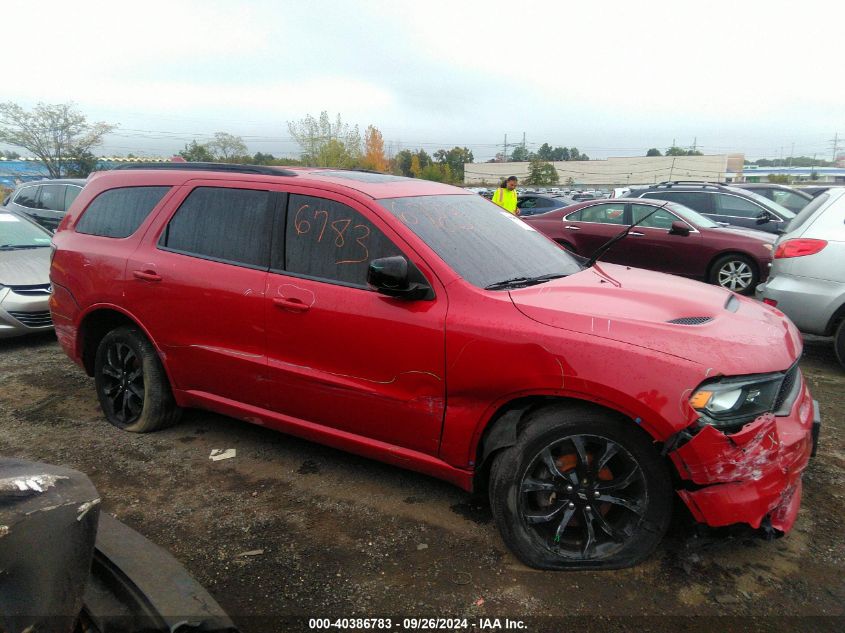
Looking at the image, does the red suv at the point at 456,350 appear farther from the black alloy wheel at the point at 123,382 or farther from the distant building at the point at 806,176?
the distant building at the point at 806,176

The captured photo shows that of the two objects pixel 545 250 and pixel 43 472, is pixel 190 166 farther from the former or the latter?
pixel 43 472

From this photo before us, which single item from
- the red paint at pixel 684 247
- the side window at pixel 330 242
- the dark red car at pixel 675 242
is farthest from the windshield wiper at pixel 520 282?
the red paint at pixel 684 247

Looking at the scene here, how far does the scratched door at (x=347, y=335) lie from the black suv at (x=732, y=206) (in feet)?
32.0

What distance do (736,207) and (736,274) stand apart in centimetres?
285

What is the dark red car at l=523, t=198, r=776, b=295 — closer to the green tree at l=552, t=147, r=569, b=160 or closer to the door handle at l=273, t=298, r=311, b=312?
the door handle at l=273, t=298, r=311, b=312

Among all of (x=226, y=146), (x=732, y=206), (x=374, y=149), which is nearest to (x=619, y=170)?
(x=374, y=149)

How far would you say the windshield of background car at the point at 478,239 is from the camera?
309cm

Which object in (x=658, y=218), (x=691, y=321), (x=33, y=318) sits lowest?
(x=33, y=318)

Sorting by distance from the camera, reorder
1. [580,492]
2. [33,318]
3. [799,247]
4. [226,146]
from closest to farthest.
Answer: [580,492] → [799,247] → [33,318] → [226,146]

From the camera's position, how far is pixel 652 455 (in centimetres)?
246

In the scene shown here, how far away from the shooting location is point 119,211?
163 inches

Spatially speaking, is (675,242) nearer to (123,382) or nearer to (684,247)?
(684,247)

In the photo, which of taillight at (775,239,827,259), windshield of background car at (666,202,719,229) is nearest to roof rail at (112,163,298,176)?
taillight at (775,239,827,259)

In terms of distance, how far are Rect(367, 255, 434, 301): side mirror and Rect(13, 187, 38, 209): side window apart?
11524 mm
